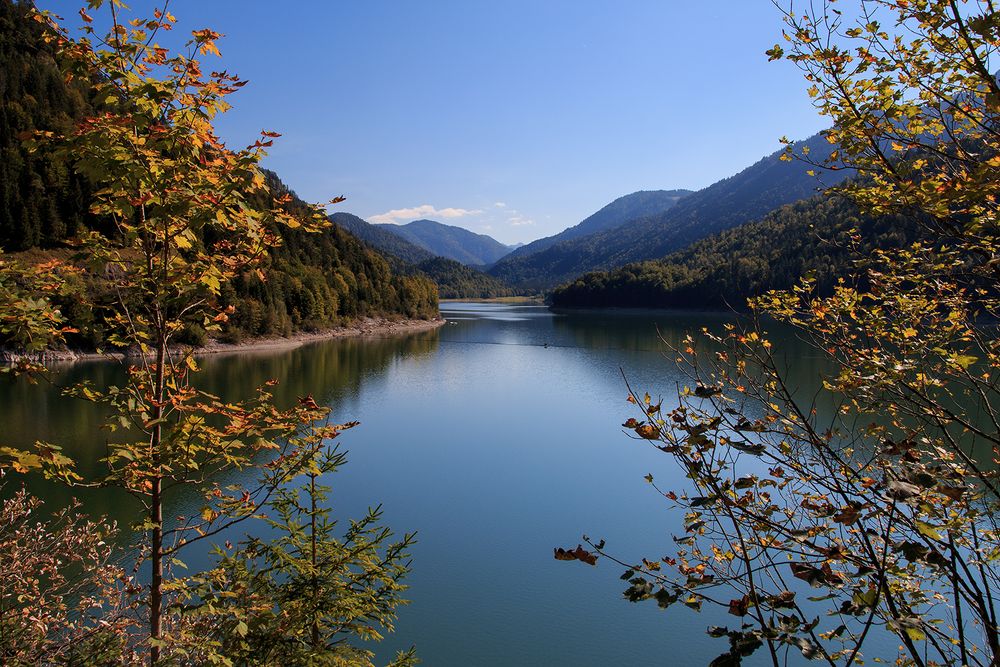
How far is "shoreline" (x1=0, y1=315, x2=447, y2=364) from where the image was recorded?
3847cm

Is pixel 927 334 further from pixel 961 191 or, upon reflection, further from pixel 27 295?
pixel 27 295

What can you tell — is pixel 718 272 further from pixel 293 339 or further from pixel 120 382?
pixel 120 382

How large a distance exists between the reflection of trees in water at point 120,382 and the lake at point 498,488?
0.42 ft

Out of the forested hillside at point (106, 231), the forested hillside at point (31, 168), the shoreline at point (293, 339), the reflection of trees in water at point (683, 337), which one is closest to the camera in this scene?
the reflection of trees in water at point (683, 337)

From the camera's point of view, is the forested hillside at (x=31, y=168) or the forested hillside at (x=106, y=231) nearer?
the forested hillside at (x=31, y=168)

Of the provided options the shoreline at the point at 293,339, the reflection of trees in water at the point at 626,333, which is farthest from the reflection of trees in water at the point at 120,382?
the reflection of trees in water at the point at 626,333

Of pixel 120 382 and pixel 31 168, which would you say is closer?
pixel 120 382

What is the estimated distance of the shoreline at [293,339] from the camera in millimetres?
38469

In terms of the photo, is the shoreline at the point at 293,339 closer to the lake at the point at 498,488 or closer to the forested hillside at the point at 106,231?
the forested hillside at the point at 106,231

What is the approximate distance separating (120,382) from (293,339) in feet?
92.9

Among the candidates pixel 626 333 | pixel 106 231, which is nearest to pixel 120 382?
pixel 106 231

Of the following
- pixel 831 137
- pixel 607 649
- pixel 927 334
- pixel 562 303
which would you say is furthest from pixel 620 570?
pixel 562 303

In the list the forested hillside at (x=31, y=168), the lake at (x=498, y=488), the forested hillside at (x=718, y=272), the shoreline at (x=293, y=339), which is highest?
the forested hillside at (x=31, y=168)

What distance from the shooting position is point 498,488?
54.2ft
